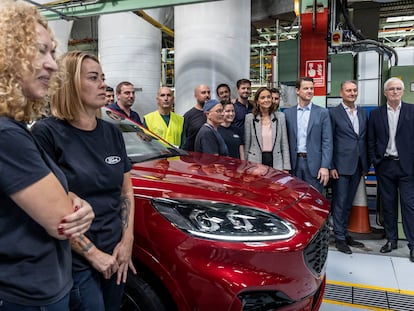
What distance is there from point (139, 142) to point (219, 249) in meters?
1.29

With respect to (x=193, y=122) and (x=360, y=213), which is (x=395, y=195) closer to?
(x=360, y=213)

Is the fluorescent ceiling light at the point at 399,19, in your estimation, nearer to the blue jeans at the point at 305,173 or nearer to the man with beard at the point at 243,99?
the man with beard at the point at 243,99

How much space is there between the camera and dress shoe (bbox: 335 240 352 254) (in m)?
3.69

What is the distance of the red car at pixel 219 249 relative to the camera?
160 centimetres

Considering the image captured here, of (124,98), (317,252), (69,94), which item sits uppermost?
(124,98)

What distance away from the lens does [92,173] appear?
1.36m

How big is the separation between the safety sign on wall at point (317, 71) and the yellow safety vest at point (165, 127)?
191cm

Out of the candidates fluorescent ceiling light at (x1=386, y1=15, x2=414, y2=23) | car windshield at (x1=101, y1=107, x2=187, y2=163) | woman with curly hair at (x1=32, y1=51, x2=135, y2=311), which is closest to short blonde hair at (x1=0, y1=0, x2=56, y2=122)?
woman with curly hair at (x1=32, y1=51, x2=135, y2=311)

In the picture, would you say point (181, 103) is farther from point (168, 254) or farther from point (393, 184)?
point (168, 254)

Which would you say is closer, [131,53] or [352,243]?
[352,243]

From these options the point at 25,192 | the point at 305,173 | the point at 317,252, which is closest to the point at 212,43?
the point at 305,173

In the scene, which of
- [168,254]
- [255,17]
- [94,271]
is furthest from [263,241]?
[255,17]

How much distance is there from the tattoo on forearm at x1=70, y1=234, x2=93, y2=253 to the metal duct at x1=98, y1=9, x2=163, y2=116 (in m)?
6.65

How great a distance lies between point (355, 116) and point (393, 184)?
775 millimetres
